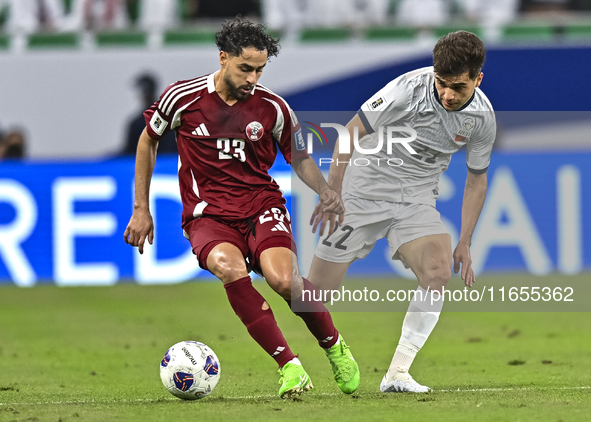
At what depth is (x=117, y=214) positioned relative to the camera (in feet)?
32.4

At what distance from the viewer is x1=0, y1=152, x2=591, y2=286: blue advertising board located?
9.51 meters

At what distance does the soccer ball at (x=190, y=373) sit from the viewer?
478 cm

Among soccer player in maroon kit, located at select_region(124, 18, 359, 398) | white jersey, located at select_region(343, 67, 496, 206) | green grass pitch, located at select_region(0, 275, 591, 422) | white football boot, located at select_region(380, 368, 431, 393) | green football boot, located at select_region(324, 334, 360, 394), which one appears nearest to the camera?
green grass pitch, located at select_region(0, 275, 591, 422)

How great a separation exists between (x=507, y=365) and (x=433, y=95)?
2.03 meters

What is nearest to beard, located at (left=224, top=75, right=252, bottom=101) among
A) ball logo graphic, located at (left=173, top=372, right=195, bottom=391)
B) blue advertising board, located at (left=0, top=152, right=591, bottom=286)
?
ball logo graphic, located at (left=173, top=372, right=195, bottom=391)

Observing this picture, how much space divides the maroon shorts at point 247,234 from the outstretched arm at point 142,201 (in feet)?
0.83

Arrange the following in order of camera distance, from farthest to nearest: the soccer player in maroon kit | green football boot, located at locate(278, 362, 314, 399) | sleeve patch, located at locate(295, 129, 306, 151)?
sleeve patch, located at locate(295, 129, 306, 151), the soccer player in maroon kit, green football boot, located at locate(278, 362, 314, 399)

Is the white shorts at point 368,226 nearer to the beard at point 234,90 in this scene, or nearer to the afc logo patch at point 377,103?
the afc logo patch at point 377,103

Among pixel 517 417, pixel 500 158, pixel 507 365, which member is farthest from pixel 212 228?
pixel 500 158

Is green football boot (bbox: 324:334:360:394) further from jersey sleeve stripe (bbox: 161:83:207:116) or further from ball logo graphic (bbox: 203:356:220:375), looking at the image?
jersey sleeve stripe (bbox: 161:83:207:116)

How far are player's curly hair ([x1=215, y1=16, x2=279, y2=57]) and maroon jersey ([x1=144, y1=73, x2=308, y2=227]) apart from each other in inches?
12.4

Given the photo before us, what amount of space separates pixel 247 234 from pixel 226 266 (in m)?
0.36

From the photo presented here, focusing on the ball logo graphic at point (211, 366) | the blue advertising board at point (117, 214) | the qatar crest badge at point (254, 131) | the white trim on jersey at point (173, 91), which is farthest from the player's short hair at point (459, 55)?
the blue advertising board at point (117, 214)

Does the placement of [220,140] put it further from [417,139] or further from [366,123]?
[417,139]
